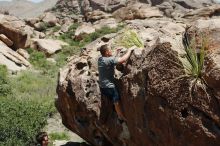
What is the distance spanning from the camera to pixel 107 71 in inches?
345

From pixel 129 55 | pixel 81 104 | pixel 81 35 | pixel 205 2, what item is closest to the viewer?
pixel 129 55

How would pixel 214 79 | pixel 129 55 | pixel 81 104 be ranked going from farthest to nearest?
pixel 81 104, pixel 129 55, pixel 214 79

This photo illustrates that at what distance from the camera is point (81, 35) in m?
44.3

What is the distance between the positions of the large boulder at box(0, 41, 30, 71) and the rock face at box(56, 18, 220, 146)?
20047 millimetres

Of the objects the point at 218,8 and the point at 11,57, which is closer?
the point at 11,57

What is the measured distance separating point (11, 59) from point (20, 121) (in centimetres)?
1528

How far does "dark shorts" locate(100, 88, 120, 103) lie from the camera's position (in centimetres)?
880

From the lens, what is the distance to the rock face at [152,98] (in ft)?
22.6

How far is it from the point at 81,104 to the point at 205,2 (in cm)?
5908

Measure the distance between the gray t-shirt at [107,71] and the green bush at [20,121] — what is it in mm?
6998

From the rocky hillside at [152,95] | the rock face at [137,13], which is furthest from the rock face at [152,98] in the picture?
the rock face at [137,13]

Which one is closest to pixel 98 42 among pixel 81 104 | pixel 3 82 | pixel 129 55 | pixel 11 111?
pixel 81 104

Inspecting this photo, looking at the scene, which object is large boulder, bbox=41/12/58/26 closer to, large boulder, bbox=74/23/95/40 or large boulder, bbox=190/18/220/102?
large boulder, bbox=74/23/95/40

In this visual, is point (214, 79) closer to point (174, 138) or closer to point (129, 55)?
point (174, 138)
